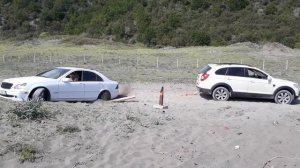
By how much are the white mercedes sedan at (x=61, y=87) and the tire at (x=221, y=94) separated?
380 cm

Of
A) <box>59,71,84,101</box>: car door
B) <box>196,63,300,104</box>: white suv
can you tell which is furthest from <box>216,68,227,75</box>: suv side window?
<box>59,71,84,101</box>: car door

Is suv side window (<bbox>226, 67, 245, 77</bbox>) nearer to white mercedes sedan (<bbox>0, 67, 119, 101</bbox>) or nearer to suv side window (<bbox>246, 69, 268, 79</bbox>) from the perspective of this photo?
suv side window (<bbox>246, 69, 268, 79</bbox>)

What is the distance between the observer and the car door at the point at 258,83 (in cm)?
1983

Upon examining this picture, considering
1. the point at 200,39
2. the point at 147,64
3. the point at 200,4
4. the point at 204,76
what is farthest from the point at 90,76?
the point at 200,4

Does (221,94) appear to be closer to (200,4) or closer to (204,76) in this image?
(204,76)

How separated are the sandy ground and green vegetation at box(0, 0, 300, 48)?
49.6m

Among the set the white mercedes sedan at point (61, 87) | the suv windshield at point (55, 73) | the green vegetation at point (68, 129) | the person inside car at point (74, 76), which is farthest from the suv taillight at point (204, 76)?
the green vegetation at point (68, 129)

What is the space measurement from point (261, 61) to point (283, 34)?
24116mm

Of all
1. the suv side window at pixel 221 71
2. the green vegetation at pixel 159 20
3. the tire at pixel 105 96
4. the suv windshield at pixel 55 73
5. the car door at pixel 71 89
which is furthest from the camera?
the green vegetation at pixel 159 20

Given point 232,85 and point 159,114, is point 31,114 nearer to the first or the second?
point 159,114

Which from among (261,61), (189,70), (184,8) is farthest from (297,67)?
(184,8)

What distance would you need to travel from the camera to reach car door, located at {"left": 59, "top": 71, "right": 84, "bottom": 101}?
53.5 ft

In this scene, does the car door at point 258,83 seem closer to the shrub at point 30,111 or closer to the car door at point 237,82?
the car door at point 237,82

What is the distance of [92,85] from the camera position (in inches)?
687
